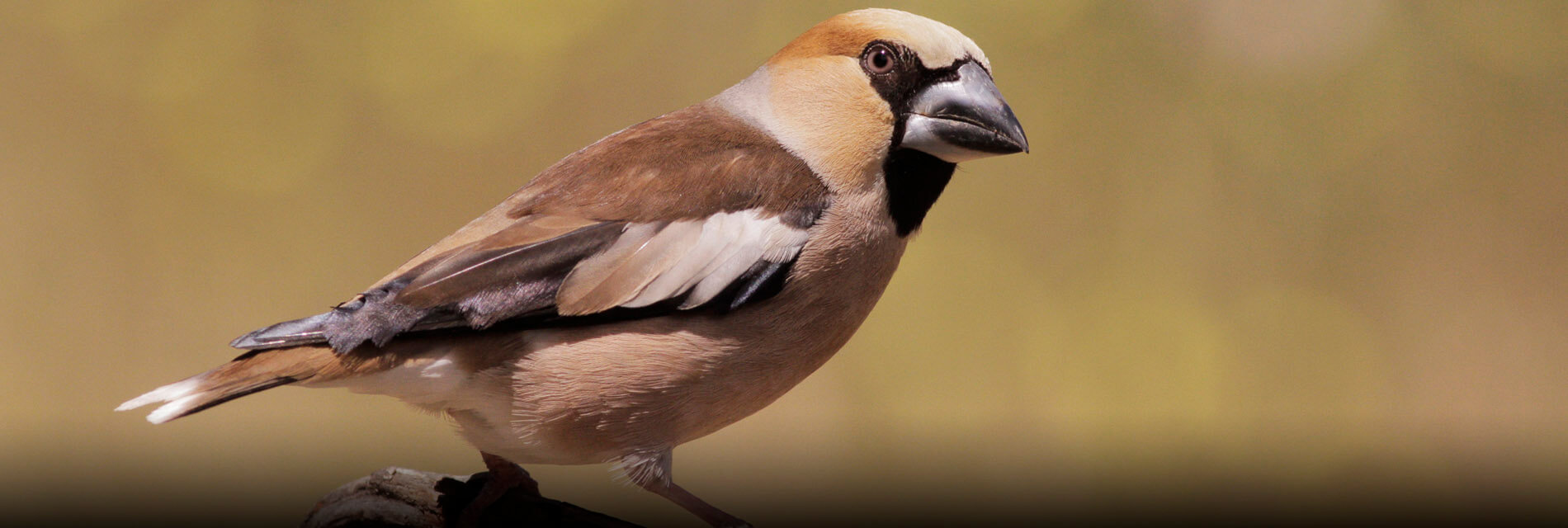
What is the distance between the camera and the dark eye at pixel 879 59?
Result: 140 cm

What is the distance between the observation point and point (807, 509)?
251 cm

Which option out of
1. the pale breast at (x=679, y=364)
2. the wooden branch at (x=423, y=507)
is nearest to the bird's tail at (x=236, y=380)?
the pale breast at (x=679, y=364)

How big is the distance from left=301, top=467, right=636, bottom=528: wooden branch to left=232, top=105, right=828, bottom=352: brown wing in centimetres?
35

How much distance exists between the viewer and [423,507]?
1.56 meters

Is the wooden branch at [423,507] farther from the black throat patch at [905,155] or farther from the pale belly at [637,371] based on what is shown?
the black throat patch at [905,155]

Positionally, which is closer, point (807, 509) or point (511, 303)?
point (511, 303)

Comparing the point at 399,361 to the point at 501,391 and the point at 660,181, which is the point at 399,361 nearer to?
the point at 501,391

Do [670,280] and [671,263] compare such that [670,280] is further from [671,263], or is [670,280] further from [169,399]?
[169,399]

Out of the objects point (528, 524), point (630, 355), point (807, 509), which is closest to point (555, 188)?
point (630, 355)

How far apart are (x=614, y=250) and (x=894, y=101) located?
0.37 m

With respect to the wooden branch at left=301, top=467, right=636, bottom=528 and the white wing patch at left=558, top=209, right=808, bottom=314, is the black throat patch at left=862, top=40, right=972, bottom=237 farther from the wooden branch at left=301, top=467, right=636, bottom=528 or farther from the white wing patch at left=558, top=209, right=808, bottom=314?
the wooden branch at left=301, top=467, right=636, bottom=528

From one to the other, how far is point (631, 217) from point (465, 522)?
505mm

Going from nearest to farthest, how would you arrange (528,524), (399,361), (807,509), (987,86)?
(399,361) < (987,86) < (528,524) < (807,509)

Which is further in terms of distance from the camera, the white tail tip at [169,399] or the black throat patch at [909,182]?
the black throat patch at [909,182]
